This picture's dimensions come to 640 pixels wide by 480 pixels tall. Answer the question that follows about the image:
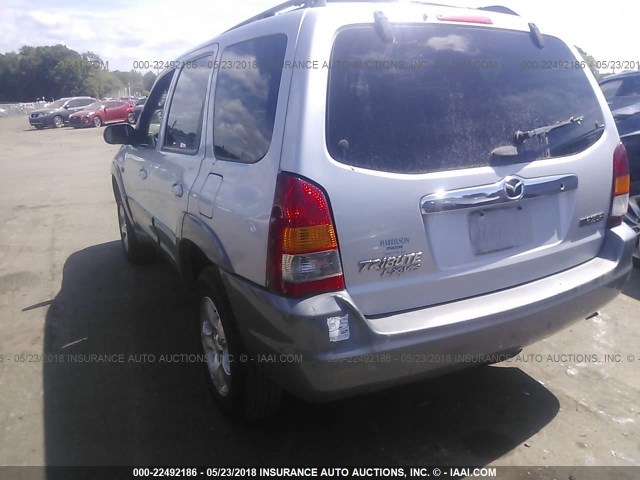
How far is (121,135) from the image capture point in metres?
4.47

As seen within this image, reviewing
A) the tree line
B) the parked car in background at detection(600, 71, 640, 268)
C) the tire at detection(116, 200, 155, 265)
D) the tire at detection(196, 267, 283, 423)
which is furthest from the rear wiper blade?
the tree line

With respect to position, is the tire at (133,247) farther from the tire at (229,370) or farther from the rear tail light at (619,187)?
the rear tail light at (619,187)

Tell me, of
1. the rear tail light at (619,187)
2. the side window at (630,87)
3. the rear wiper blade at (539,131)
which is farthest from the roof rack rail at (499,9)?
the side window at (630,87)

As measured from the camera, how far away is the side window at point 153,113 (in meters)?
4.36

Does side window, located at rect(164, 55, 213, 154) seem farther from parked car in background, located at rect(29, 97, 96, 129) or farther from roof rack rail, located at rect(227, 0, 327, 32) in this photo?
parked car in background, located at rect(29, 97, 96, 129)

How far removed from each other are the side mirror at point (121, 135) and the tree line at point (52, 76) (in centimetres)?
6784

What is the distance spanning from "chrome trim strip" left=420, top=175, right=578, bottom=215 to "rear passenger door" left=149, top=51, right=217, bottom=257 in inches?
54.8

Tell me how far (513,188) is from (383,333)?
86 centimetres

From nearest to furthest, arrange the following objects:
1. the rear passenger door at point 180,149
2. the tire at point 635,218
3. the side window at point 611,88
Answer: the rear passenger door at point 180,149, the tire at point 635,218, the side window at point 611,88

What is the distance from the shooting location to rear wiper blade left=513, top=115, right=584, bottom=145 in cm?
255

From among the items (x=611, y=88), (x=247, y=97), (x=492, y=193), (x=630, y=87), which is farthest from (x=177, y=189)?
(x=611, y=88)

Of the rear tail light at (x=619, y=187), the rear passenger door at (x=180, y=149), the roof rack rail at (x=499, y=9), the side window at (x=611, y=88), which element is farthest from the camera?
the side window at (x=611, y=88)

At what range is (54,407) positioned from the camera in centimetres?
330

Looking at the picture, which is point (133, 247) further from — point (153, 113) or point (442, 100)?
point (442, 100)
